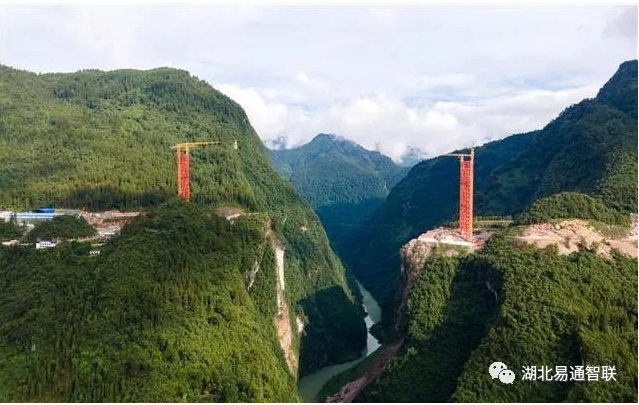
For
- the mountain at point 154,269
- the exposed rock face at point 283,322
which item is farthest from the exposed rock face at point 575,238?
the exposed rock face at point 283,322

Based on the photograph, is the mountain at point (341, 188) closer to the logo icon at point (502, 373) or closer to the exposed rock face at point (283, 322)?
the exposed rock face at point (283, 322)

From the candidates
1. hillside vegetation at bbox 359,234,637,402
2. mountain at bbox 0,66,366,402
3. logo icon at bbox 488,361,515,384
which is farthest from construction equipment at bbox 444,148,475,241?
mountain at bbox 0,66,366,402

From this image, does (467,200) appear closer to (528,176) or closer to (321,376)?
(321,376)

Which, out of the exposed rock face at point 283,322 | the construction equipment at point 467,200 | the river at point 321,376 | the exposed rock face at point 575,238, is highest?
the construction equipment at point 467,200

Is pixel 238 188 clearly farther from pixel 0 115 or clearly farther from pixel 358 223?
pixel 358 223

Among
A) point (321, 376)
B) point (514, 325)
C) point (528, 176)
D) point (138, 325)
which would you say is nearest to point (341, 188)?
point (528, 176)

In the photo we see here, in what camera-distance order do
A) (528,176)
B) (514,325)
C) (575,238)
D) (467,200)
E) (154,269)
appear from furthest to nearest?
1. (528,176)
2. (467,200)
3. (575,238)
4. (154,269)
5. (514,325)
